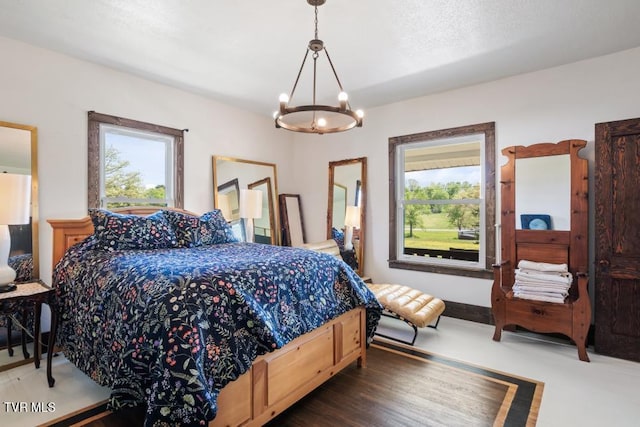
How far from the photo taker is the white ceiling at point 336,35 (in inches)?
93.1

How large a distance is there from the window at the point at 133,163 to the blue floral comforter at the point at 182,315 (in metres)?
1.16

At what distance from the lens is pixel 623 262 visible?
2885 mm

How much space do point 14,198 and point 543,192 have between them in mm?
4566

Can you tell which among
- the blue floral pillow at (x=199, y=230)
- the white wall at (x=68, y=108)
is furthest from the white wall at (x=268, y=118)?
the blue floral pillow at (x=199, y=230)

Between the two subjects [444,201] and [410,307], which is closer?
[410,307]

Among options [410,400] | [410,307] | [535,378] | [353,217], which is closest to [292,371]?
[410,400]

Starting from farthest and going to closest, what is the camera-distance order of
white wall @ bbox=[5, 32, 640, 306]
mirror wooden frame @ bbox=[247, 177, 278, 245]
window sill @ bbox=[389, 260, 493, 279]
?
1. mirror wooden frame @ bbox=[247, 177, 278, 245]
2. window sill @ bbox=[389, 260, 493, 279]
3. white wall @ bbox=[5, 32, 640, 306]

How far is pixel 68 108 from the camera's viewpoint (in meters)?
3.14

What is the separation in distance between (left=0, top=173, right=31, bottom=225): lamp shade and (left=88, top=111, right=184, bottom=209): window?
706mm

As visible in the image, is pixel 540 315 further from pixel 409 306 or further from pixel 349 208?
pixel 349 208

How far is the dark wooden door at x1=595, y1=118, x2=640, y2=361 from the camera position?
2848 mm

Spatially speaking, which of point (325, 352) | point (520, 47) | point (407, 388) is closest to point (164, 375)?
point (325, 352)

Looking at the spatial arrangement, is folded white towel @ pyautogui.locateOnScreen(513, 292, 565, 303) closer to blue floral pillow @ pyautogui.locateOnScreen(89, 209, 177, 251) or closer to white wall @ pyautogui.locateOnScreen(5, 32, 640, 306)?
white wall @ pyautogui.locateOnScreen(5, 32, 640, 306)

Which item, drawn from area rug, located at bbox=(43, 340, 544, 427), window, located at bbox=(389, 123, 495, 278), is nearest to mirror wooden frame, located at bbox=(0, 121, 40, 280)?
area rug, located at bbox=(43, 340, 544, 427)
